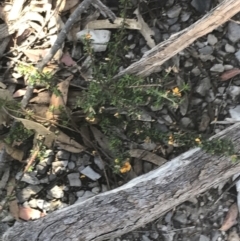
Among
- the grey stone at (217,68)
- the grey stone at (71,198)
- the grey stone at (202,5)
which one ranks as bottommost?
the grey stone at (71,198)

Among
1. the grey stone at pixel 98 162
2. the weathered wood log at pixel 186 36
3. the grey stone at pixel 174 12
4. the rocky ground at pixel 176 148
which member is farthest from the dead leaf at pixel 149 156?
the grey stone at pixel 174 12

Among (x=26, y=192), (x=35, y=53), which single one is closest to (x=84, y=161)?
(x=26, y=192)

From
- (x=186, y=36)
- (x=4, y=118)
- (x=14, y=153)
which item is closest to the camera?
(x=186, y=36)

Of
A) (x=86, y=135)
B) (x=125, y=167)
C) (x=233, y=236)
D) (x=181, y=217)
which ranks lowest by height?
(x=233, y=236)

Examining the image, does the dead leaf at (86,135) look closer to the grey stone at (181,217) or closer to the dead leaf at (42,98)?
the dead leaf at (42,98)

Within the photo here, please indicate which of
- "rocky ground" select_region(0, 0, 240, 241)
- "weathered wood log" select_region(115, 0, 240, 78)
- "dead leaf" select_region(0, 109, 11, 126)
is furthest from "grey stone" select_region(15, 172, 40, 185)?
"weathered wood log" select_region(115, 0, 240, 78)

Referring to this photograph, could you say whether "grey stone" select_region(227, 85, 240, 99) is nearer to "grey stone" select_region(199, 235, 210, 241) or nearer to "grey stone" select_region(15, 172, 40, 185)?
"grey stone" select_region(199, 235, 210, 241)

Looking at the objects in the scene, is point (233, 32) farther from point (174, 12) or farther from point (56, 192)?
point (56, 192)
